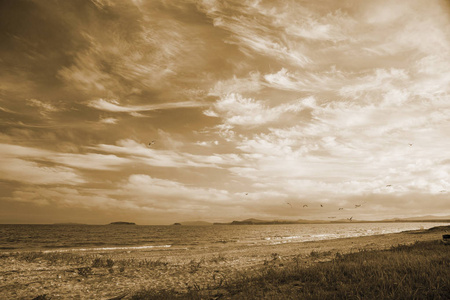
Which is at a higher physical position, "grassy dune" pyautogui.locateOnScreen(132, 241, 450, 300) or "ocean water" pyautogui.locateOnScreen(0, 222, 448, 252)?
"grassy dune" pyautogui.locateOnScreen(132, 241, 450, 300)

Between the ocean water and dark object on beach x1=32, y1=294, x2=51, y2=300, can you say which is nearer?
dark object on beach x1=32, y1=294, x2=51, y2=300

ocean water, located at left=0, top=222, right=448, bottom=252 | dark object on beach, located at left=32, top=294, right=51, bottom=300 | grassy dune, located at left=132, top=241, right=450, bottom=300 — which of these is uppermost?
grassy dune, located at left=132, top=241, right=450, bottom=300

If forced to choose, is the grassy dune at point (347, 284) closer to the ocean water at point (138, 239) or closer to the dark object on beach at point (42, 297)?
the dark object on beach at point (42, 297)

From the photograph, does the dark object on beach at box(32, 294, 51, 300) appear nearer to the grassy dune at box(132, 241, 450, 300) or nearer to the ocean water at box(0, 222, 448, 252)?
the grassy dune at box(132, 241, 450, 300)

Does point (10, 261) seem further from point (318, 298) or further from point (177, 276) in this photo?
point (318, 298)

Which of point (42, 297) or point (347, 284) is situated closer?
point (347, 284)

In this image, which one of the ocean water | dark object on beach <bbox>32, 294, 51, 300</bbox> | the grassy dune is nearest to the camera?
the grassy dune

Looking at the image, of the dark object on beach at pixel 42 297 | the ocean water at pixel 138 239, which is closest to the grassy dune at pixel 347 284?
the dark object on beach at pixel 42 297

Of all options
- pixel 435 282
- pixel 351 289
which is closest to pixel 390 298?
pixel 351 289

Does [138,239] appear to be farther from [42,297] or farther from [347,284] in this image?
[347,284]

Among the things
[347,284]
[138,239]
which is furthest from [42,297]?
[138,239]

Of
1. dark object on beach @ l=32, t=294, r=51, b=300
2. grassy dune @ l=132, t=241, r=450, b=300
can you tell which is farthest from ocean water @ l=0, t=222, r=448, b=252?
grassy dune @ l=132, t=241, r=450, b=300

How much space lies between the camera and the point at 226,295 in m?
10.1

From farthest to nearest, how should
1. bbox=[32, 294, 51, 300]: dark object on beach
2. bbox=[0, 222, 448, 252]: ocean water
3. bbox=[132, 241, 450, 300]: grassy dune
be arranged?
bbox=[0, 222, 448, 252]: ocean water < bbox=[32, 294, 51, 300]: dark object on beach < bbox=[132, 241, 450, 300]: grassy dune
